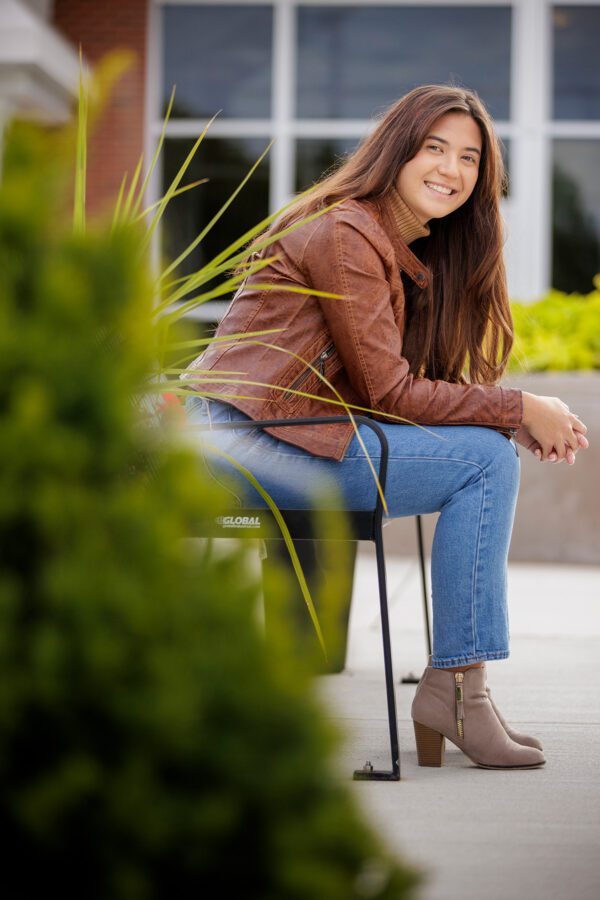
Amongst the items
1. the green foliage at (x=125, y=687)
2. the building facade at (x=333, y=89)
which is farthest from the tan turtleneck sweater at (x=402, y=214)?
the building facade at (x=333, y=89)

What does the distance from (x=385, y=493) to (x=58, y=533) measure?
1734 millimetres

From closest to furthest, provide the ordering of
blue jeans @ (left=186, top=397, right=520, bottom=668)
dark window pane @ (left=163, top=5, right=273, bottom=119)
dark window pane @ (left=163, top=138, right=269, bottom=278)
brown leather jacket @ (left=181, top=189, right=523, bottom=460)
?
blue jeans @ (left=186, top=397, right=520, bottom=668) → brown leather jacket @ (left=181, top=189, right=523, bottom=460) → dark window pane @ (left=163, top=138, right=269, bottom=278) → dark window pane @ (left=163, top=5, right=273, bottom=119)

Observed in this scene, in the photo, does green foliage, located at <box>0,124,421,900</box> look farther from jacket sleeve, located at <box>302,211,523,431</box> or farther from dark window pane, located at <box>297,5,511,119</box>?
dark window pane, located at <box>297,5,511,119</box>

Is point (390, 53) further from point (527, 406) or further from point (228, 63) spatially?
point (527, 406)

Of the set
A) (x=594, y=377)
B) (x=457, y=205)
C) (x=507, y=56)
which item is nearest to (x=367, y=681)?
(x=457, y=205)

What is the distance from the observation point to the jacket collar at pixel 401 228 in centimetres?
289

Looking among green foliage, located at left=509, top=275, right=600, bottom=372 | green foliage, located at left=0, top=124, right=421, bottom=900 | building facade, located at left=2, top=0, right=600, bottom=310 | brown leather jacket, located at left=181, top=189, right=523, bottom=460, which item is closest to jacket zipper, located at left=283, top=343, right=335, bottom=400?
brown leather jacket, located at left=181, top=189, right=523, bottom=460

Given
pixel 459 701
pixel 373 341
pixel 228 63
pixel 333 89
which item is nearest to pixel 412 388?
pixel 373 341

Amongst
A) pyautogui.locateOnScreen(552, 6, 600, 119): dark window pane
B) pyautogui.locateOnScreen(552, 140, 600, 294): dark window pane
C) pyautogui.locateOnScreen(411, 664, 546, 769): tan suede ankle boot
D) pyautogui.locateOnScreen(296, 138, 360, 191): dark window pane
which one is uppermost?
pyautogui.locateOnScreen(552, 6, 600, 119): dark window pane

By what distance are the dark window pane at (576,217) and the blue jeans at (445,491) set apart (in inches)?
403

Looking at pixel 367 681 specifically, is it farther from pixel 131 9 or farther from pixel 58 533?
pixel 131 9

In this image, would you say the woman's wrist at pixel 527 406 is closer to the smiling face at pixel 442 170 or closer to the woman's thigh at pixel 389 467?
the woman's thigh at pixel 389 467

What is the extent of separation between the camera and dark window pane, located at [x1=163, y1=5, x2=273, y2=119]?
1278 centimetres

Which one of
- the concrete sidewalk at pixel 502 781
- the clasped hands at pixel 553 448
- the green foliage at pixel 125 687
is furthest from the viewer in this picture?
the clasped hands at pixel 553 448
